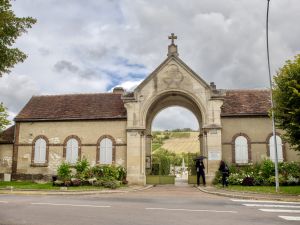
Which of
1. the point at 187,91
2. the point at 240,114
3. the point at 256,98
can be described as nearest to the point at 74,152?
the point at 187,91

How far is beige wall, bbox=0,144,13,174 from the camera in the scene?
89.5 ft

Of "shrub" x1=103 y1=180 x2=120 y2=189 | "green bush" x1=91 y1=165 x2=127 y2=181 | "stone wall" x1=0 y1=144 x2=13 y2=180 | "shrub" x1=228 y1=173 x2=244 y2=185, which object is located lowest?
"shrub" x1=103 y1=180 x2=120 y2=189

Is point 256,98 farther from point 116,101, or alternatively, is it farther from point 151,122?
point 116,101

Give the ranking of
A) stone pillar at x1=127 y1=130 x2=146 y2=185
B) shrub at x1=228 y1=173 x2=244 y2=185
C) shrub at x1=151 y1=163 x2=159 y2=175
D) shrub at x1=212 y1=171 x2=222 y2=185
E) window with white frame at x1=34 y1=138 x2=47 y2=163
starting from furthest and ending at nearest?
shrub at x1=151 y1=163 x2=159 y2=175
window with white frame at x1=34 y1=138 x2=47 y2=163
stone pillar at x1=127 y1=130 x2=146 y2=185
shrub at x1=212 y1=171 x2=222 y2=185
shrub at x1=228 y1=173 x2=244 y2=185

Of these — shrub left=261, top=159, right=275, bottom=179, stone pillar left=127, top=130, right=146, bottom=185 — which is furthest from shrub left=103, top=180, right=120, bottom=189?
shrub left=261, top=159, right=275, bottom=179

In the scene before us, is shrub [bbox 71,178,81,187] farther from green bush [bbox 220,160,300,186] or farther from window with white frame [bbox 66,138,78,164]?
green bush [bbox 220,160,300,186]

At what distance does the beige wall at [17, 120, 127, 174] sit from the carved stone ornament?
4555mm

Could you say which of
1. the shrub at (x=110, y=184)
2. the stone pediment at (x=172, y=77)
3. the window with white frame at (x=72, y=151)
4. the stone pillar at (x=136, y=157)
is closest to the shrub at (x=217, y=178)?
the stone pillar at (x=136, y=157)

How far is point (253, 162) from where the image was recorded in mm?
24828

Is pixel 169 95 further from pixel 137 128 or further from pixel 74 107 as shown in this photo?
pixel 74 107

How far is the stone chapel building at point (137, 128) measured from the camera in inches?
973

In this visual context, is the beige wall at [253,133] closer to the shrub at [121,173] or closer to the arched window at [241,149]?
the arched window at [241,149]

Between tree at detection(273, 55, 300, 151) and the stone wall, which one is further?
the stone wall

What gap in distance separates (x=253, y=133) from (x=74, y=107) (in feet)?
46.8
